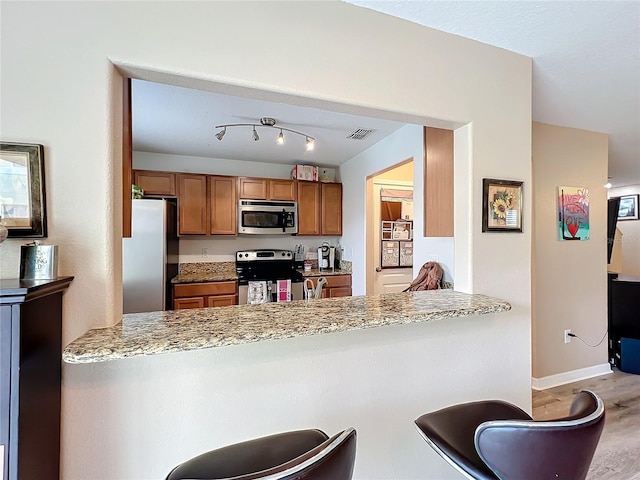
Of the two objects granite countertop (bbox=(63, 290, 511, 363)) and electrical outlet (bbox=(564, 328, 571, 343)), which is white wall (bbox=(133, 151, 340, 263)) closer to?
electrical outlet (bbox=(564, 328, 571, 343))

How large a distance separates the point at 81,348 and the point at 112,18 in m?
1.09

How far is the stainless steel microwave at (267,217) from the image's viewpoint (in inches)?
156

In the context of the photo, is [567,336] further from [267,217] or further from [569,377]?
[267,217]

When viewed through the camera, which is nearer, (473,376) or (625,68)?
(473,376)

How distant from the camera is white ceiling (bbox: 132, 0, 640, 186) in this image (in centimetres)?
139

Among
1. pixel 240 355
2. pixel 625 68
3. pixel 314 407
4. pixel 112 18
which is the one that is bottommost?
pixel 314 407

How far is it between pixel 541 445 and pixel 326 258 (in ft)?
11.9

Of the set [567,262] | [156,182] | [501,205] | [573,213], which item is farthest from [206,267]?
[573,213]

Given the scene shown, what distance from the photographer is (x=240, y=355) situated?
119 cm

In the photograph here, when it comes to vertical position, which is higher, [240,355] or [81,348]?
[81,348]

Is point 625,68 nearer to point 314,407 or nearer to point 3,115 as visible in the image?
point 314,407

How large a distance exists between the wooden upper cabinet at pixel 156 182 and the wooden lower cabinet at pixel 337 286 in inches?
87.4

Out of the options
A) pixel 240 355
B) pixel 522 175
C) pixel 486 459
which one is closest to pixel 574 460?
pixel 486 459

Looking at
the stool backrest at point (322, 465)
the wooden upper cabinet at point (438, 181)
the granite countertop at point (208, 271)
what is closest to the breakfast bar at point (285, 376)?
the stool backrest at point (322, 465)
